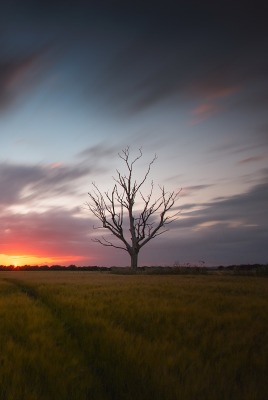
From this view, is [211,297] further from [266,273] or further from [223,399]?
[266,273]

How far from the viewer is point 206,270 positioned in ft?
119

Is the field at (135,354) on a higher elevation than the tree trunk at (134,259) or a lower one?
lower

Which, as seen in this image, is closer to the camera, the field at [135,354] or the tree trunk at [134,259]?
the field at [135,354]

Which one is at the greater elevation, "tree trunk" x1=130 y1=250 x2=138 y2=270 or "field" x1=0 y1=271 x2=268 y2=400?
"tree trunk" x1=130 y1=250 x2=138 y2=270

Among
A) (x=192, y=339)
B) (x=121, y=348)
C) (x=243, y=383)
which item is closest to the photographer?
(x=243, y=383)

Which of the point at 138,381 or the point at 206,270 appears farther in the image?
the point at 206,270

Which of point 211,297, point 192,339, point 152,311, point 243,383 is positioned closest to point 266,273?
point 211,297

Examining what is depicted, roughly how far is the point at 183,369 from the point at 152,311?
4.26 meters

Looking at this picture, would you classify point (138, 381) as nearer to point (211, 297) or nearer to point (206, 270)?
point (211, 297)

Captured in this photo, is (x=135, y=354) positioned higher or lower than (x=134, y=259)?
lower

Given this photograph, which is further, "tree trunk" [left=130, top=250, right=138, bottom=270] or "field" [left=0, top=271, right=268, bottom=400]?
"tree trunk" [left=130, top=250, right=138, bottom=270]

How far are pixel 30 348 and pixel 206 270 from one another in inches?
1251

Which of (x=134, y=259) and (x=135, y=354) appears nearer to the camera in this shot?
(x=135, y=354)

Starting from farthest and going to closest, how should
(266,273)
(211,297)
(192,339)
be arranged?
(266,273)
(211,297)
(192,339)
